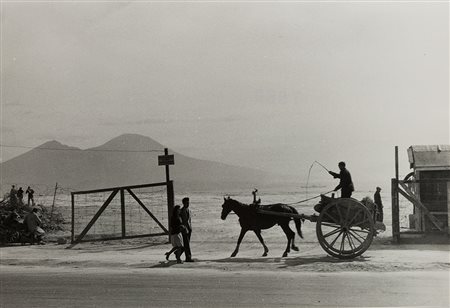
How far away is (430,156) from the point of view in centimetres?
2236

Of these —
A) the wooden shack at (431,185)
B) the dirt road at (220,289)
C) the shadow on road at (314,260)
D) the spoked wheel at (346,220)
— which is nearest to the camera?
the dirt road at (220,289)

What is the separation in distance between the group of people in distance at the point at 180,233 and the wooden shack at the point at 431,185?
27.0 ft

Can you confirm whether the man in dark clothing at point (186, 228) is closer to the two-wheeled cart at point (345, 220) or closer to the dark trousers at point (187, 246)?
the dark trousers at point (187, 246)

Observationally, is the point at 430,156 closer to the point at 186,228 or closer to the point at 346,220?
the point at 346,220

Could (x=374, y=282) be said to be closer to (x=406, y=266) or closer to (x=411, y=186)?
(x=406, y=266)

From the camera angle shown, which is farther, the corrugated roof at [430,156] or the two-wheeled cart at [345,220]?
the corrugated roof at [430,156]

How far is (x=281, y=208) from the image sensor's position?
1755 centimetres

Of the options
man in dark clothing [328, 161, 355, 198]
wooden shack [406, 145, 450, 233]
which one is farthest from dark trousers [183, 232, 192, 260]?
wooden shack [406, 145, 450, 233]

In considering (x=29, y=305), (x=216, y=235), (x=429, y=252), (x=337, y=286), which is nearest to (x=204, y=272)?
(x=337, y=286)

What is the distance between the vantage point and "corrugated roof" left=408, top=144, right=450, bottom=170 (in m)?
22.0

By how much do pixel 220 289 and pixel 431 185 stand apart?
12.4m

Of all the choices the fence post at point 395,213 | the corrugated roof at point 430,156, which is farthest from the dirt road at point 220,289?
the corrugated roof at point 430,156

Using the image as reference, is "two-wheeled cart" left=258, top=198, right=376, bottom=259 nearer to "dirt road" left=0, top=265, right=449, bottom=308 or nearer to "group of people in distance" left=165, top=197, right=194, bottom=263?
"dirt road" left=0, top=265, right=449, bottom=308

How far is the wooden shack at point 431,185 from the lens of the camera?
2086 cm
